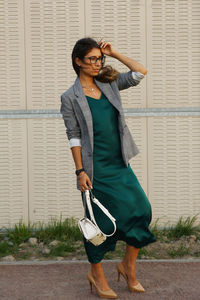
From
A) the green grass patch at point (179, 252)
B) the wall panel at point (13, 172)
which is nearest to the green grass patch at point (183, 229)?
the green grass patch at point (179, 252)

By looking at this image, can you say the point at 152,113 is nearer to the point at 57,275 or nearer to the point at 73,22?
the point at 73,22

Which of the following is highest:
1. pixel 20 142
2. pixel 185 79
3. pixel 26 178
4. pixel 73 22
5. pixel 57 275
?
pixel 73 22

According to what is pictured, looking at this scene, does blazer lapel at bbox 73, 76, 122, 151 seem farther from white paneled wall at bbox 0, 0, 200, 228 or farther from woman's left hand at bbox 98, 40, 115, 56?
white paneled wall at bbox 0, 0, 200, 228

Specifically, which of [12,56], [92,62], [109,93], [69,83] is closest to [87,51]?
[92,62]

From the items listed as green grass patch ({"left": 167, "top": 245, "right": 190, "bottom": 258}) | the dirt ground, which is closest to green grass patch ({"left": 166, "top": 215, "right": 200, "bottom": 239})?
green grass patch ({"left": 167, "top": 245, "right": 190, "bottom": 258})

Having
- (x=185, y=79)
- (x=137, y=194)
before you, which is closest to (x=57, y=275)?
(x=137, y=194)

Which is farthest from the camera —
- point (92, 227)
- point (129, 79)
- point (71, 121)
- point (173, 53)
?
point (173, 53)

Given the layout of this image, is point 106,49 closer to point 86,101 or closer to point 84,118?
point 86,101

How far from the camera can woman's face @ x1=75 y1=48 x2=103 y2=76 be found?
4.08m

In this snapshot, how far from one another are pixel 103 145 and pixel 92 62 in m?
0.64

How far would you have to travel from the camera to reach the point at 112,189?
13.8 ft

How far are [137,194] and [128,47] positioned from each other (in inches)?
97.3

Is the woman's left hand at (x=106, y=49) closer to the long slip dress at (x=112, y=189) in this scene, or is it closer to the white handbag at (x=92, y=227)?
the long slip dress at (x=112, y=189)

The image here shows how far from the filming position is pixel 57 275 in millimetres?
4801
